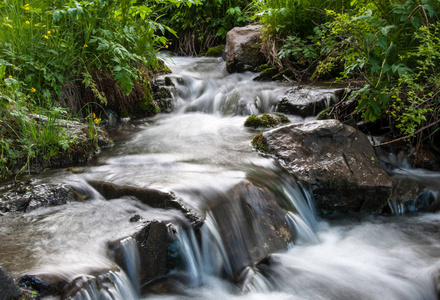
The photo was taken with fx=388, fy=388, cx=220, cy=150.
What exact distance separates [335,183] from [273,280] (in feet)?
4.61

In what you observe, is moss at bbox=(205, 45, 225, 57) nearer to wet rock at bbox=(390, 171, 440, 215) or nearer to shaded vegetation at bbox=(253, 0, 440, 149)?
shaded vegetation at bbox=(253, 0, 440, 149)

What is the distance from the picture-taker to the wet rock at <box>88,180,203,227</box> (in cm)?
280

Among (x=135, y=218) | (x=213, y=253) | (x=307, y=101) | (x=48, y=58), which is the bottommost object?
(x=213, y=253)

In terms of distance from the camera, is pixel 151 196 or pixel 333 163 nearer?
pixel 151 196

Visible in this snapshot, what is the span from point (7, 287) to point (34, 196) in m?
1.36

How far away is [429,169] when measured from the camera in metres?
4.27

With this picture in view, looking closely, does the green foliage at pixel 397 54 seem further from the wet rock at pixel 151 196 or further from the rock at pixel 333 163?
the wet rock at pixel 151 196

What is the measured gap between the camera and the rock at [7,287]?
1.77m

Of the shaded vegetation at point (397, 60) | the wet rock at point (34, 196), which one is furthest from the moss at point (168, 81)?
the wet rock at point (34, 196)

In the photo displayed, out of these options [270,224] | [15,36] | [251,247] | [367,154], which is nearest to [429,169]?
[367,154]

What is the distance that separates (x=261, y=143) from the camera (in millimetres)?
4316

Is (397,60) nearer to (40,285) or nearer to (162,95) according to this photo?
(40,285)

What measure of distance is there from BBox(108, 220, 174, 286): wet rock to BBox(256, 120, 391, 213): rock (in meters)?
1.70

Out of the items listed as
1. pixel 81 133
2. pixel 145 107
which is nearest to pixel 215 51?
pixel 145 107
